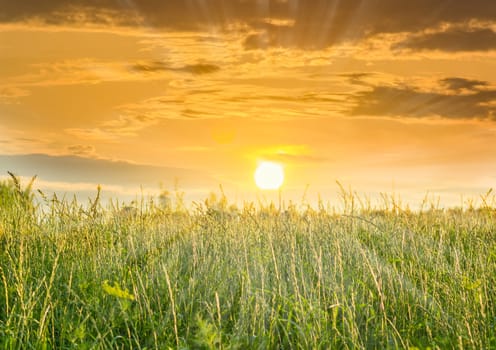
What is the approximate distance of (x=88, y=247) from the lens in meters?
6.38

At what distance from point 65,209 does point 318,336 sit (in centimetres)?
414

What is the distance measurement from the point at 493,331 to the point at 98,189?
4508 mm

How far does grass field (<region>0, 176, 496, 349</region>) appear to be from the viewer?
404 cm

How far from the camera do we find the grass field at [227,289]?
4.04 meters

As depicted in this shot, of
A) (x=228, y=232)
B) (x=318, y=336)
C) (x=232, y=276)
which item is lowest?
(x=318, y=336)

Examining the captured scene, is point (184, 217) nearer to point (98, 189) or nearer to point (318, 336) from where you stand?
point (98, 189)

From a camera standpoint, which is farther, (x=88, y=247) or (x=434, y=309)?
(x=88, y=247)

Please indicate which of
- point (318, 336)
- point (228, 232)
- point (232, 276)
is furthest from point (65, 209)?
point (318, 336)

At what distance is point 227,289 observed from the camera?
506 cm

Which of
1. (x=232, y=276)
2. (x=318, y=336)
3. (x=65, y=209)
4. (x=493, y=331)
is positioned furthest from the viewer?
(x=65, y=209)

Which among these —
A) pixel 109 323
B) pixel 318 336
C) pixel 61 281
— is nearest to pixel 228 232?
pixel 61 281

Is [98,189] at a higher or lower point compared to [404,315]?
higher

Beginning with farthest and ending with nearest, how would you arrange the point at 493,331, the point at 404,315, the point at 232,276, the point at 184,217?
the point at 184,217 < the point at 232,276 < the point at 404,315 < the point at 493,331

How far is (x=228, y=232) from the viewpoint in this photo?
720 cm
